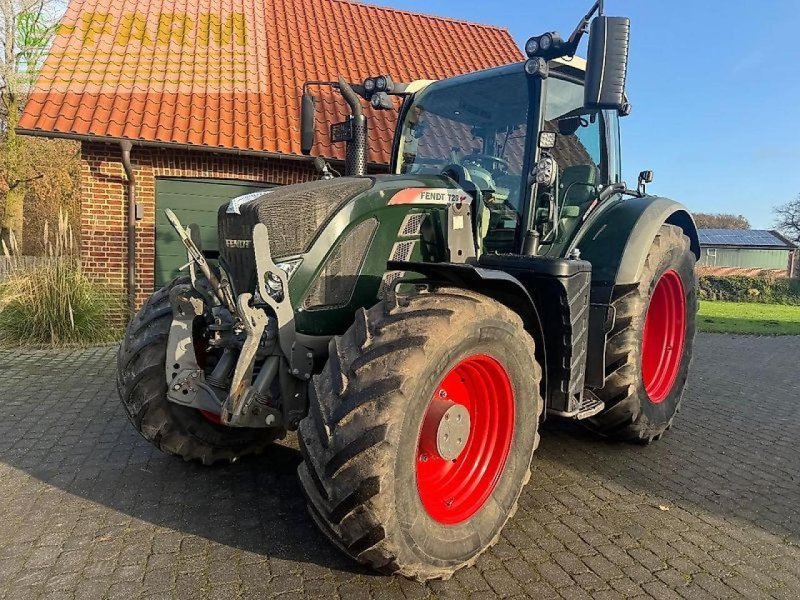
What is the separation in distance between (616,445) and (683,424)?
102cm

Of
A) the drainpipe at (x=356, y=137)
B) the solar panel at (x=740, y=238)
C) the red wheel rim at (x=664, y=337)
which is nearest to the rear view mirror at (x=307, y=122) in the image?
the drainpipe at (x=356, y=137)

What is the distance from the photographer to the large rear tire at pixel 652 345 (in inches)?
147

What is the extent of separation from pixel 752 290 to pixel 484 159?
2609 centimetres

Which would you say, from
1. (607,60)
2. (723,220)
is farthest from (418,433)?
(723,220)

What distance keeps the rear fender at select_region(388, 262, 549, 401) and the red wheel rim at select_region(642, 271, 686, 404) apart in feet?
5.48

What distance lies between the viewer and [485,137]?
385 centimetres

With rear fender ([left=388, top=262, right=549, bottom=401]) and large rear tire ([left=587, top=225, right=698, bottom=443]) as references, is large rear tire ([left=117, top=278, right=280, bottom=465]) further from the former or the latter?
large rear tire ([left=587, top=225, right=698, bottom=443])

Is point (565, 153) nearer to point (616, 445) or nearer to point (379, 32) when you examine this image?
point (616, 445)

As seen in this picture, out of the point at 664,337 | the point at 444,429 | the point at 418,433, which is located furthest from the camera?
the point at 664,337

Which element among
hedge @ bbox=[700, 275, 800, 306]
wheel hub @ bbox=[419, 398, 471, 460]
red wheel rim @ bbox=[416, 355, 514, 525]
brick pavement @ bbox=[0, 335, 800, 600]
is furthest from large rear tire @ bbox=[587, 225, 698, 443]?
hedge @ bbox=[700, 275, 800, 306]

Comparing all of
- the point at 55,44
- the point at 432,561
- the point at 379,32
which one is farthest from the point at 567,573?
the point at 379,32

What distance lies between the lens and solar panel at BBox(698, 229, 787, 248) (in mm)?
35750

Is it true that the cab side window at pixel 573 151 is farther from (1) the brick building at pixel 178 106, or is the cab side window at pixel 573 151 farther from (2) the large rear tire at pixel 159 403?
(1) the brick building at pixel 178 106

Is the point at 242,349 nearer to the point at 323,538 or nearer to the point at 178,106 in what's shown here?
the point at 323,538
